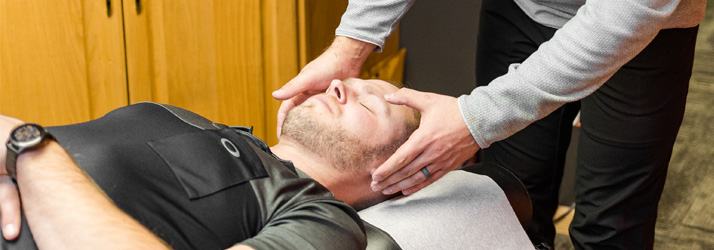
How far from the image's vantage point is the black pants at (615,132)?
1560 mm

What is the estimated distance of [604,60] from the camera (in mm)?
1320

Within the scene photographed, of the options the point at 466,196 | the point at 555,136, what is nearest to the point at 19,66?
the point at 466,196

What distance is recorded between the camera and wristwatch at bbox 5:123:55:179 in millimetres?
1002

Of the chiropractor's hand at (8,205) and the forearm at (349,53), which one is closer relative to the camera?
the chiropractor's hand at (8,205)

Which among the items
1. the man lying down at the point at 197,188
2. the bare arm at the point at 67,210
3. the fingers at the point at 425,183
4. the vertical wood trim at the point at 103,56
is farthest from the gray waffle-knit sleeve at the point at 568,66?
the vertical wood trim at the point at 103,56

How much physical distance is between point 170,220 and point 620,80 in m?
0.98

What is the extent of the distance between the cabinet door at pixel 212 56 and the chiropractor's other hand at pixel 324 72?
2.30 feet

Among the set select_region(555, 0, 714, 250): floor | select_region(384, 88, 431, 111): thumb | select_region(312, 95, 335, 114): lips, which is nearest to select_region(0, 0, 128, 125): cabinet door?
select_region(312, 95, 335, 114): lips

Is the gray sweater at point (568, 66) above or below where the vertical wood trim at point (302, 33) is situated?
above

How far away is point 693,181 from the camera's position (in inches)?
124

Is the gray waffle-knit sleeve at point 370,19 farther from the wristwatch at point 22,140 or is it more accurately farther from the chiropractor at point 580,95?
the wristwatch at point 22,140

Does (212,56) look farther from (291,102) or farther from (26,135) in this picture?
(26,135)

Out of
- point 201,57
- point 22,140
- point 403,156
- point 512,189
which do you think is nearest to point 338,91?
point 403,156

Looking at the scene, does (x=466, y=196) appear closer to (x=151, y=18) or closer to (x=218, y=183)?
(x=218, y=183)
